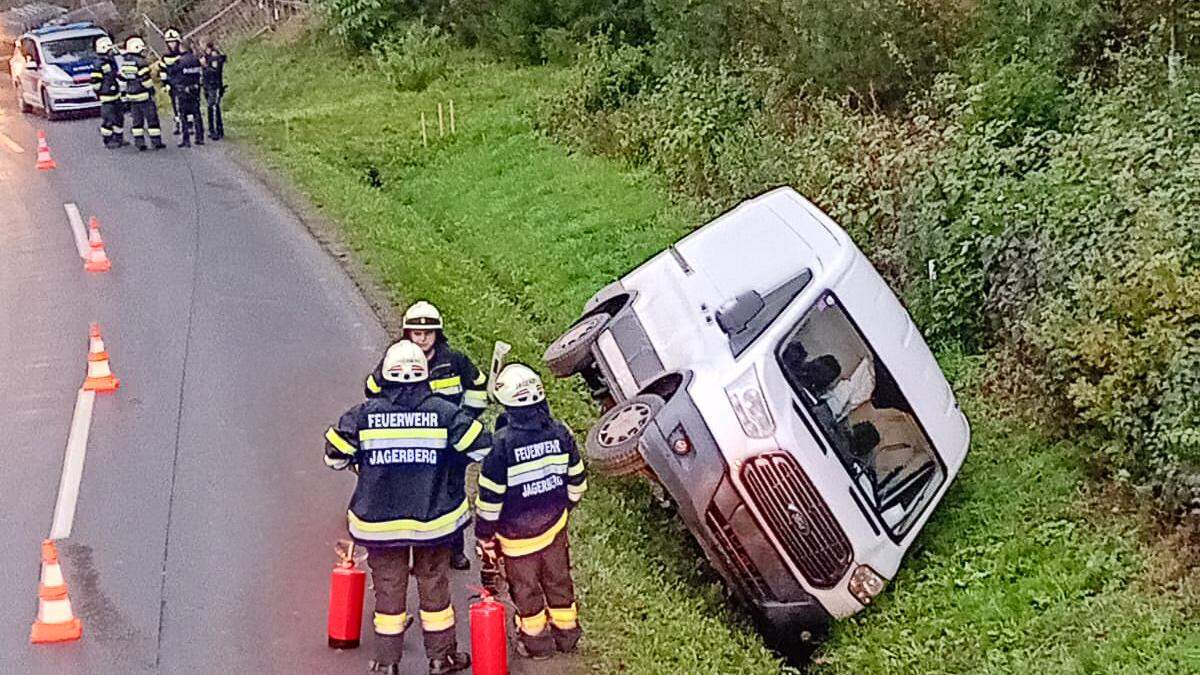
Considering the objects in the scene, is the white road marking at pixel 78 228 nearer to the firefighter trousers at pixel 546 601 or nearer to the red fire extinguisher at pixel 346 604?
the red fire extinguisher at pixel 346 604

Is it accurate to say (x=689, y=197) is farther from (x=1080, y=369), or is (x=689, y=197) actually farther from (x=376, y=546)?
(x=376, y=546)

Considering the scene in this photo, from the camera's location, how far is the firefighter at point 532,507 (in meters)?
7.12

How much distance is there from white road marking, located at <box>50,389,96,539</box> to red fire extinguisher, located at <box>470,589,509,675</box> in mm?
Answer: 3192

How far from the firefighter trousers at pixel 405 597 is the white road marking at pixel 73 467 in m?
2.78

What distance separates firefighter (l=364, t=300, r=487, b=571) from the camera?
8.08m

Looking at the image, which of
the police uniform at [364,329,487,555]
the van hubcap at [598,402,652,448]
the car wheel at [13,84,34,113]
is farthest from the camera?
the car wheel at [13,84,34,113]

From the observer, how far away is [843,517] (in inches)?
324

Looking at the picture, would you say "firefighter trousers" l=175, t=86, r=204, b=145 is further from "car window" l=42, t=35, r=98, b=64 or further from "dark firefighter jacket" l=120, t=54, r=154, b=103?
"car window" l=42, t=35, r=98, b=64

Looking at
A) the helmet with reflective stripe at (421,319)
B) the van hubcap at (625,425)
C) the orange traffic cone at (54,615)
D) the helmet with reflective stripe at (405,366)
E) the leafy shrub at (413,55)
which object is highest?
the helmet with reflective stripe at (405,366)

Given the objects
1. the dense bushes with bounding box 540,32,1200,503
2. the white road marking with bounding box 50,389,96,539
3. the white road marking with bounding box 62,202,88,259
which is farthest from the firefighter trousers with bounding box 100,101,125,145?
the white road marking with bounding box 50,389,96,539

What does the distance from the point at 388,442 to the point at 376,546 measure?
515 millimetres

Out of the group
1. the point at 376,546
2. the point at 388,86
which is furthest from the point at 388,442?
the point at 388,86

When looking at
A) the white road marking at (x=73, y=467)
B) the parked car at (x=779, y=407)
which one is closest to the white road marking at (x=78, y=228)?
the white road marking at (x=73, y=467)

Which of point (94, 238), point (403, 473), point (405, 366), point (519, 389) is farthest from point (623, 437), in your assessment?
point (94, 238)
